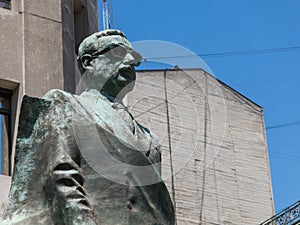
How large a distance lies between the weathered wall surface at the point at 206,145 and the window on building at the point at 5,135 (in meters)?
16.2

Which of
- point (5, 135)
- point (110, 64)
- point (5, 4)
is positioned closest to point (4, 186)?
point (5, 135)

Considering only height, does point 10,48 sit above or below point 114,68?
above

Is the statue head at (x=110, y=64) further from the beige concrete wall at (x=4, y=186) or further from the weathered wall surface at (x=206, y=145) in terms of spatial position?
the weathered wall surface at (x=206, y=145)

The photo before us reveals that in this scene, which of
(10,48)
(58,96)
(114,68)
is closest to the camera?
(58,96)

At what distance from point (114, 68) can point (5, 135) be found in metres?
12.6

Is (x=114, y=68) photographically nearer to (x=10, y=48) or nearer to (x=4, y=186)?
(x=4, y=186)

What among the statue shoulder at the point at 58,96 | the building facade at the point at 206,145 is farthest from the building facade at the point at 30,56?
the statue shoulder at the point at 58,96

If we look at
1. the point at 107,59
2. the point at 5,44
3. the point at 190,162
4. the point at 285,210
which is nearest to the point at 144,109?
the point at 190,162

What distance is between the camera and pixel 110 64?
9766 mm

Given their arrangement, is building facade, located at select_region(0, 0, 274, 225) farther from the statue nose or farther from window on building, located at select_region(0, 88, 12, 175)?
the statue nose

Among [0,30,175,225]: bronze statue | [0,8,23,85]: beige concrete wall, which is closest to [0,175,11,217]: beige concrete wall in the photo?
[0,8,23,85]: beige concrete wall

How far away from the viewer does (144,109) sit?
42.7 m

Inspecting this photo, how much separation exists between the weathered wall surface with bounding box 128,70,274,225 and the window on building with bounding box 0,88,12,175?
1617 centimetres

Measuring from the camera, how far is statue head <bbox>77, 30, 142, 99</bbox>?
976 centimetres
